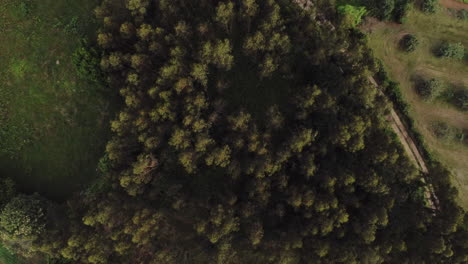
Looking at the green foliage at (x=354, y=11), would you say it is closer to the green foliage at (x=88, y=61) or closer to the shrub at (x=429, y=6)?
the shrub at (x=429, y=6)

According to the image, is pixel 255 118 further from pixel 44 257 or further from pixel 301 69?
pixel 44 257

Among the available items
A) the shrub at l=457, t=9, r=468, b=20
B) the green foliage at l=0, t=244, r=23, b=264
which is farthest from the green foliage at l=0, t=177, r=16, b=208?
the shrub at l=457, t=9, r=468, b=20

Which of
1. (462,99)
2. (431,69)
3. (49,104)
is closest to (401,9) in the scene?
(431,69)

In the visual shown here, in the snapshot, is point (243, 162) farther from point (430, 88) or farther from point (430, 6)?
point (430, 6)

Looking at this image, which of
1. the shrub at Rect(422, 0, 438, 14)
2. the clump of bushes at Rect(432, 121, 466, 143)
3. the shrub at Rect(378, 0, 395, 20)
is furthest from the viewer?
the shrub at Rect(422, 0, 438, 14)

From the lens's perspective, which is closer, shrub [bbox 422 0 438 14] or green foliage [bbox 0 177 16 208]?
green foliage [bbox 0 177 16 208]

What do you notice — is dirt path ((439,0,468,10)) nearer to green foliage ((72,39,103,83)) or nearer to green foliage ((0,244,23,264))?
green foliage ((72,39,103,83))
